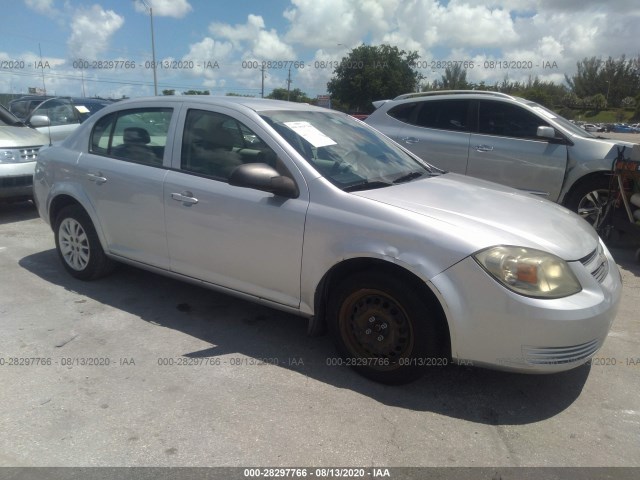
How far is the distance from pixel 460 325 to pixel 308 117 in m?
1.99

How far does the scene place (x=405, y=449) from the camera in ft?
8.43

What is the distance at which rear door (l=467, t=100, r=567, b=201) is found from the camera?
21.1ft

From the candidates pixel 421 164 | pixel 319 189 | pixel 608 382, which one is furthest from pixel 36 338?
pixel 608 382

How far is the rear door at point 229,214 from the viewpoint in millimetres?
3307

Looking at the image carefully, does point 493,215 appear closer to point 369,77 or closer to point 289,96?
point 289,96

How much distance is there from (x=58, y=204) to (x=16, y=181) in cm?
276

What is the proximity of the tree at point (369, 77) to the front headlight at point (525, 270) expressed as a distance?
42622mm

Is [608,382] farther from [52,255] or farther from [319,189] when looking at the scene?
[52,255]

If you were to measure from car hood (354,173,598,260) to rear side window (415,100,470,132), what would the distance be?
11.8ft

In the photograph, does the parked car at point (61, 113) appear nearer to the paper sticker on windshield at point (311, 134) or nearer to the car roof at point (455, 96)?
the car roof at point (455, 96)

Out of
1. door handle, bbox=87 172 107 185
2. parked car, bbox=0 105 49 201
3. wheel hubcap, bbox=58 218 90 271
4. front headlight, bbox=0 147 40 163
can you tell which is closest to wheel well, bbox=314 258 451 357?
door handle, bbox=87 172 107 185

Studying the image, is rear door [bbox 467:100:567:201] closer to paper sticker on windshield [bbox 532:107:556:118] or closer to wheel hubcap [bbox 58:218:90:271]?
paper sticker on windshield [bbox 532:107:556:118]

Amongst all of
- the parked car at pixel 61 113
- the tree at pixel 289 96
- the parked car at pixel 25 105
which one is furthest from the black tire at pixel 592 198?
the tree at pixel 289 96

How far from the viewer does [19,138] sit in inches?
288
